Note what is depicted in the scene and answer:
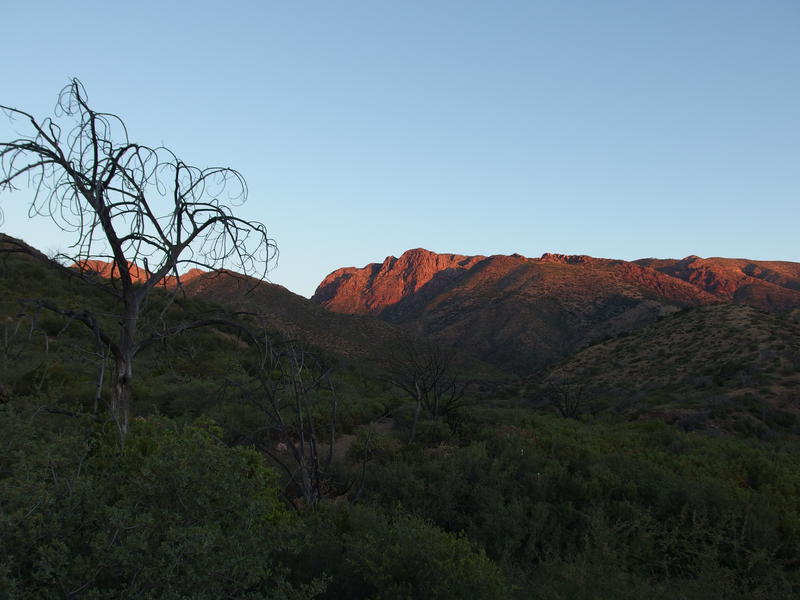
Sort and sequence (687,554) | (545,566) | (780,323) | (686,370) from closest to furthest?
(545,566) → (687,554) → (686,370) → (780,323)

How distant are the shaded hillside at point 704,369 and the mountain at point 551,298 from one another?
17.8m

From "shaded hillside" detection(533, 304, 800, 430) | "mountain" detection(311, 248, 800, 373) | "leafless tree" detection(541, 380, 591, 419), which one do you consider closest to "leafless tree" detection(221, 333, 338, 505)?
"leafless tree" detection(541, 380, 591, 419)

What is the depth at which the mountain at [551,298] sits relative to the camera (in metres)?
68.8

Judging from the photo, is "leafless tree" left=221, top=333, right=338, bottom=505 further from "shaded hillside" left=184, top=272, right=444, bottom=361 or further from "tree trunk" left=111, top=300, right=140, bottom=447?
"shaded hillside" left=184, top=272, right=444, bottom=361

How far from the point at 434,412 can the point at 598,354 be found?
2916 centimetres

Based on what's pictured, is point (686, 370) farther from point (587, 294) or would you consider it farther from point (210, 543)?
point (587, 294)

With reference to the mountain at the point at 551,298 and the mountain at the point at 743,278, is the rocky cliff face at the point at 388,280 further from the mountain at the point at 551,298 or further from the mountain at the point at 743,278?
the mountain at the point at 743,278

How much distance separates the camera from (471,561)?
5.19 meters

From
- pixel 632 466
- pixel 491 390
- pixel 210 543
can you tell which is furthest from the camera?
pixel 491 390

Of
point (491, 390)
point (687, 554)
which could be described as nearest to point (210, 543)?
point (687, 554)

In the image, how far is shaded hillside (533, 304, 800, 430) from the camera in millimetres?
21734

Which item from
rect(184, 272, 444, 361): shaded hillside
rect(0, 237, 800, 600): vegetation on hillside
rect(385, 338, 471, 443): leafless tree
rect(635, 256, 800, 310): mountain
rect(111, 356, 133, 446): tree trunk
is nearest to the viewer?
rect(0, 237, 800, 600): vegetation on hillside

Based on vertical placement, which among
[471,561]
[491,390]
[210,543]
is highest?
[210,543]

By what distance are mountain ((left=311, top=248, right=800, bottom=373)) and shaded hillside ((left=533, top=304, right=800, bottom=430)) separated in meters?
17.8
